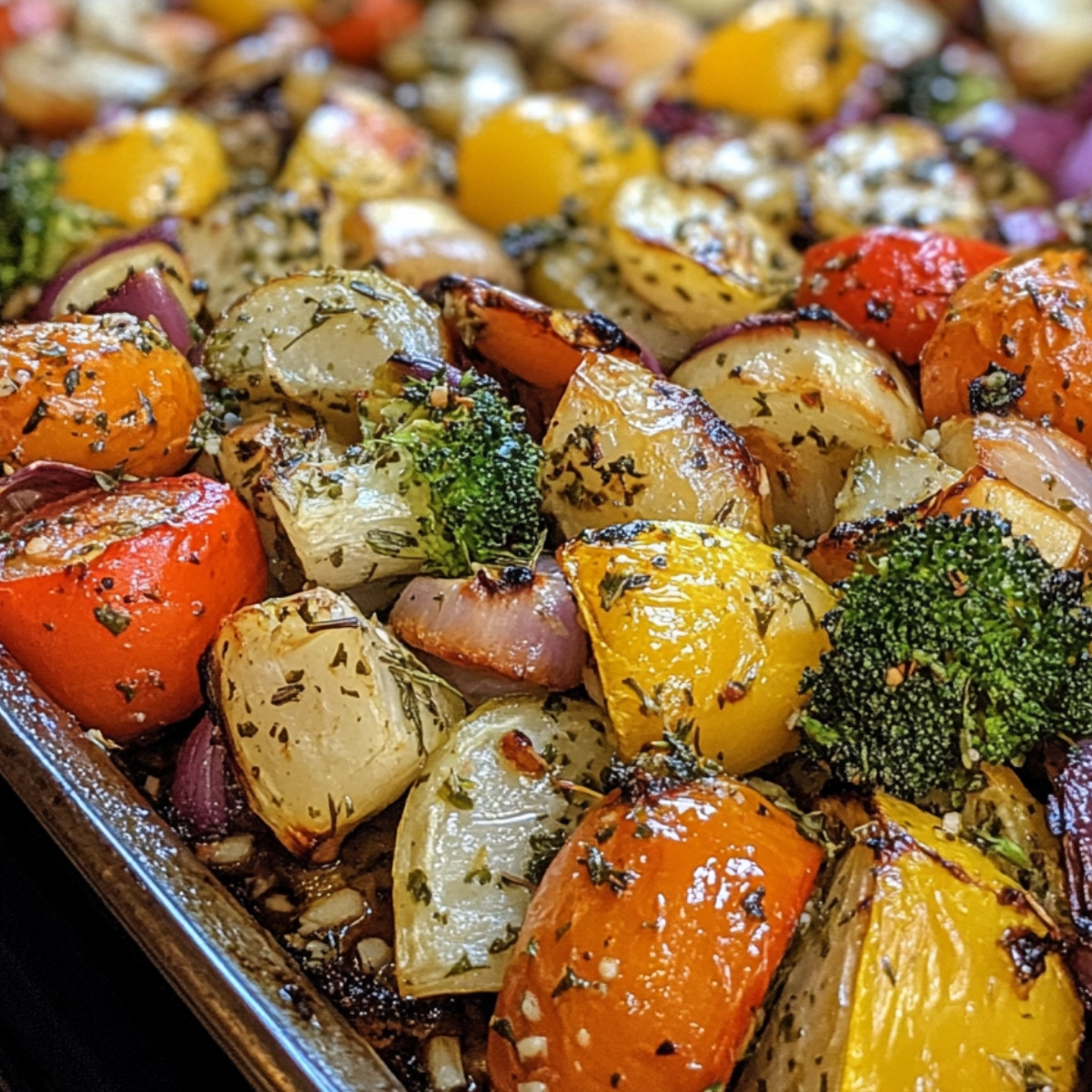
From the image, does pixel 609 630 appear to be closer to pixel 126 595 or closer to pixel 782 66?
pixel 126 595

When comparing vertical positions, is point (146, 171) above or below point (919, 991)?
above

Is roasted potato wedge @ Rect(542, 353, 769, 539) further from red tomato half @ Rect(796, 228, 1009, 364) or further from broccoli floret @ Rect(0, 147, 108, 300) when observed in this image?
broccoli floret @ Rect(0, 147, 108, 300)

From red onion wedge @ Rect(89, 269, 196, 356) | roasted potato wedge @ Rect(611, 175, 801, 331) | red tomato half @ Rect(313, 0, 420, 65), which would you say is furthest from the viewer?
red tomato half @ Rect(313, 0, 420, 65)

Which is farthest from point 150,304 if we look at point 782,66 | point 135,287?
point 782,66

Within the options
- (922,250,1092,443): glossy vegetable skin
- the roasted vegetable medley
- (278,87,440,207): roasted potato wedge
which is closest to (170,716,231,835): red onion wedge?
the roasted vegetable medley

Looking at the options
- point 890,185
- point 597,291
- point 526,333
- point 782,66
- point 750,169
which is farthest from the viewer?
point 782,66

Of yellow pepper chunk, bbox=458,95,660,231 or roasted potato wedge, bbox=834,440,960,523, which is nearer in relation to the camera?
roasted potato wedge, bbox=834,440,960,523
